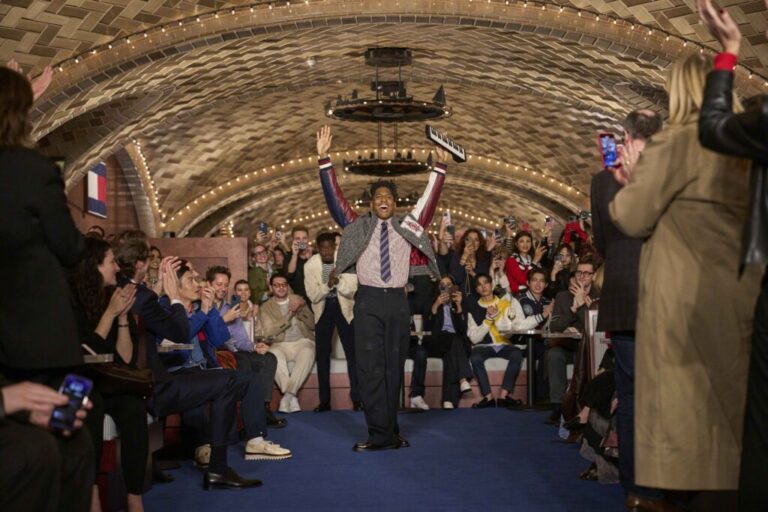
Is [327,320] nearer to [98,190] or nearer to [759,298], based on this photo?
[759,298]

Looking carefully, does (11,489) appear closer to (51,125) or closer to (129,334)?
(129,334)

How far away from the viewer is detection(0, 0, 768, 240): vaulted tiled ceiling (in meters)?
12.8

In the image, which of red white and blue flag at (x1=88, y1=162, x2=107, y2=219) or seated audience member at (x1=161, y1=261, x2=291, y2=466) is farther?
red white and blue flag at (x1=88, y1=162, x2=107, y2=219)

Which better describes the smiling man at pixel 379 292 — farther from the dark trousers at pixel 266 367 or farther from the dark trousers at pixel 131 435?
the dark trousers at pixel 131 435

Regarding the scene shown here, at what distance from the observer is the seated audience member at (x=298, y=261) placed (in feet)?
35.7

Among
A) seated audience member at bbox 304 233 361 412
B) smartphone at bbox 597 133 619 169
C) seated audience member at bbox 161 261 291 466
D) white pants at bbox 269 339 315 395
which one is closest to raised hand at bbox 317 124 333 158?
seated audience member at bbox 161 261 291 466

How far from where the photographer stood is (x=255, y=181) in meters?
24.2

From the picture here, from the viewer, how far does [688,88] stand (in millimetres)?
3436

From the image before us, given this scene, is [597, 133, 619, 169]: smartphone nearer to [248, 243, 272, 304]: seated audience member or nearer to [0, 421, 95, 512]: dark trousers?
[0, 421, 95, 512]: dark trousers

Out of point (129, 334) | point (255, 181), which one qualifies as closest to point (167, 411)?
point (129, 334)

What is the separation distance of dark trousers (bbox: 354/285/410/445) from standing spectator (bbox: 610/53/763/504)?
3.88 metres

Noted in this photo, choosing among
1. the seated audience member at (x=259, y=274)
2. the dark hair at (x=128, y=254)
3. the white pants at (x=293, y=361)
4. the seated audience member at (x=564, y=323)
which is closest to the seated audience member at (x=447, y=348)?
the white pants at (x=293, y=361)

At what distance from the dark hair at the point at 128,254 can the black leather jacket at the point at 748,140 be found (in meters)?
3.11

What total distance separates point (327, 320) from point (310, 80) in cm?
936
